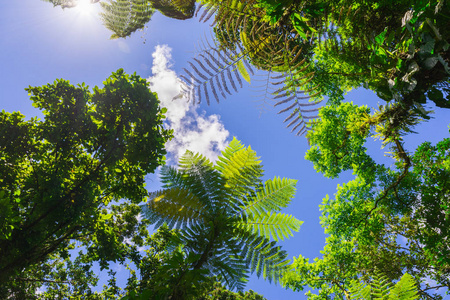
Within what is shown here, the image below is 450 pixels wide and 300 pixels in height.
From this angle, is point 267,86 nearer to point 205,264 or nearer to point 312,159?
point 205,264

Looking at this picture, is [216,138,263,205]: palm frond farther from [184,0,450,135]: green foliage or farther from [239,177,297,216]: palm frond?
[184,0,450,135]: green foliage

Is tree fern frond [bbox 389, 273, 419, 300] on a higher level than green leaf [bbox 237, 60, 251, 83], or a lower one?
lower

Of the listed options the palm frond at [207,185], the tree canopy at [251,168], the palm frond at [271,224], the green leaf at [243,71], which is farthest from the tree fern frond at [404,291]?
the green leaf at [243,71]

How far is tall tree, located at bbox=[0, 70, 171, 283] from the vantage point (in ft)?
16.1

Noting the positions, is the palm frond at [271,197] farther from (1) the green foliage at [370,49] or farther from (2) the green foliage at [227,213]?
(1) the green foliage at [370,49]

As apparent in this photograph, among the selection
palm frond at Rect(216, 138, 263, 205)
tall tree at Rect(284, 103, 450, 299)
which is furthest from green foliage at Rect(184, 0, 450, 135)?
tall tree at Rect(284, 103, 450, 299)

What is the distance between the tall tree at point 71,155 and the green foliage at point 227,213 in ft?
11.8

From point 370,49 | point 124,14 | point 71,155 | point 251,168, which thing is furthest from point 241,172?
point 71,155

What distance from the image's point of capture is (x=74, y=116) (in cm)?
554

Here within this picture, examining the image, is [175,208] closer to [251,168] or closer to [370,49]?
[251,168]

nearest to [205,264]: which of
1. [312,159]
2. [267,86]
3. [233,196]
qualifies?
[233,196]

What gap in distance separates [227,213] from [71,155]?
5196mm

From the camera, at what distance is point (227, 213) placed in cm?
241

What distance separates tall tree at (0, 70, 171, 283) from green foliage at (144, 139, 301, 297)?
3.60m
